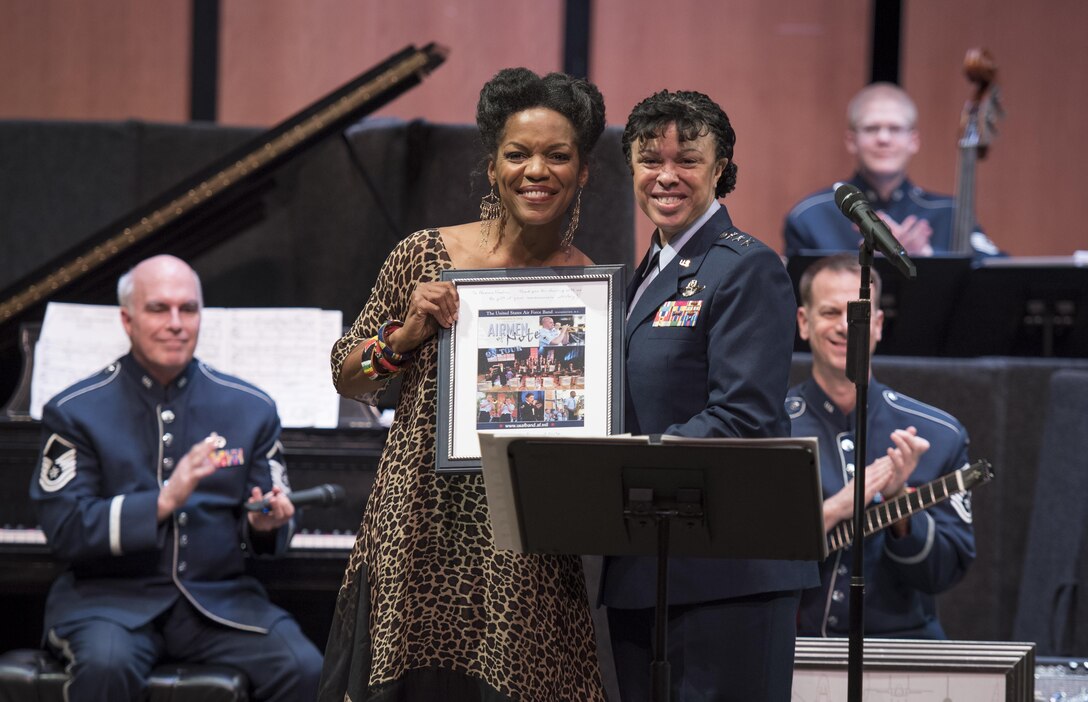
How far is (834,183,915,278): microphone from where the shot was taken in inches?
108

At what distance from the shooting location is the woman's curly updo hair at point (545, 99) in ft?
8.36

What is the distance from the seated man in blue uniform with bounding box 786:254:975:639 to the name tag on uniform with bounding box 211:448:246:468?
166 centimetres

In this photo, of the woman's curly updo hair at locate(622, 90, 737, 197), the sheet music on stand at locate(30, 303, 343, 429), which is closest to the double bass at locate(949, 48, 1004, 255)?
the sheet music on stand at locate(30, 303, 343, 429)

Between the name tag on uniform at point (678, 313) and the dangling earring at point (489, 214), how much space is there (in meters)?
0.37

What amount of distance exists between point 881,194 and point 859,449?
3445 mm

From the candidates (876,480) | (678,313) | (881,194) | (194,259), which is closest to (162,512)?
(194,259)

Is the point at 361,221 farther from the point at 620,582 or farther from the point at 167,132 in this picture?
the point at 620,582

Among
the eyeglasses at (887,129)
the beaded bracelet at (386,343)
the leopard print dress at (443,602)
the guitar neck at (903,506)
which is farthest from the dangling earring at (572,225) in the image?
the eyeglasses at (887,129)

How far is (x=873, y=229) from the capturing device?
277 cm

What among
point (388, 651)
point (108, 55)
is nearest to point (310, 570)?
point (388, 651)

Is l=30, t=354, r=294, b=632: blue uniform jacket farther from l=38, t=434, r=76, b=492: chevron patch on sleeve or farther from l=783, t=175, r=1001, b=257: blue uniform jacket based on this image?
l=783, t=175, r=1001, b=257: blue uniform jacket

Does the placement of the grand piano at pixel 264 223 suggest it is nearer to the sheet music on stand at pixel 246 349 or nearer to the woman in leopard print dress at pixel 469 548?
the sheet music on stand at pixel 246 349

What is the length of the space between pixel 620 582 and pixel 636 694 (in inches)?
8.0

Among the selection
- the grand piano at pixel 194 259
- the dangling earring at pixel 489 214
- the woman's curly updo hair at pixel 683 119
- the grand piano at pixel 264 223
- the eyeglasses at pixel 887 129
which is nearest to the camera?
the woman's curly updo hair at pixel 683 119
